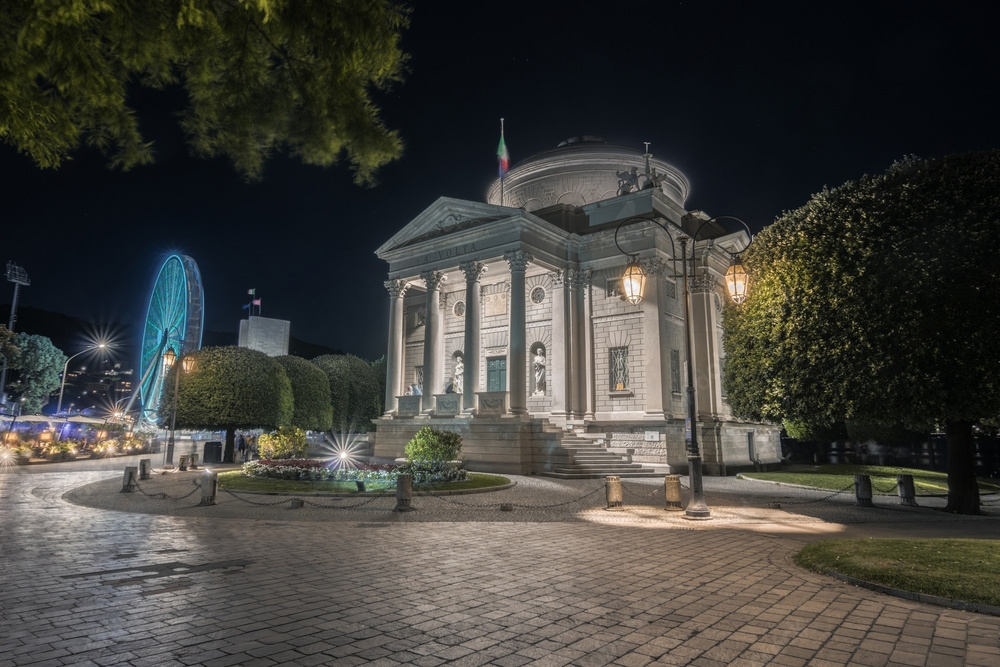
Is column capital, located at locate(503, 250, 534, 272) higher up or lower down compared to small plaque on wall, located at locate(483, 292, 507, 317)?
higher up

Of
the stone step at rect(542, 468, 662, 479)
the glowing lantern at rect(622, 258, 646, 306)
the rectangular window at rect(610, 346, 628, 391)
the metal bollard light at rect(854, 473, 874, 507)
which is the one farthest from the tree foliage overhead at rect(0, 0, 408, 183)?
the rectangular window at rect(610, 346, 628, 391)

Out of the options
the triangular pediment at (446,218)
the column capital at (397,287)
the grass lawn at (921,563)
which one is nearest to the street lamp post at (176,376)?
the column capital at (397,287)

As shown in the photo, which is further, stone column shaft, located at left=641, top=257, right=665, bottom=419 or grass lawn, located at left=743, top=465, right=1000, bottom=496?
stone column shaft, located at left=641, top=257, right=665, bottom=419

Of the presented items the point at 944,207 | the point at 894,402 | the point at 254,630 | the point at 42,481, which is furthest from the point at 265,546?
the point at 42,481

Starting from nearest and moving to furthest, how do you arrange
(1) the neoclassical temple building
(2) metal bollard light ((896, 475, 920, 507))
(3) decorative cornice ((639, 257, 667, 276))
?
(2) metal bollard light ((896, 475, 920, 507)), (1) the neoclassical temple building, (3) decorative cornice ((639, 257, 667, 276))

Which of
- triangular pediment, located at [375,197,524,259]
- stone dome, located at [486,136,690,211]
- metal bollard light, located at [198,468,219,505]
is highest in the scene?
stone dome, located at [486,136,690,211]

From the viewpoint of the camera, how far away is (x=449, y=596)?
684 centimetres

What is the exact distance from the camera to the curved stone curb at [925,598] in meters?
6.30

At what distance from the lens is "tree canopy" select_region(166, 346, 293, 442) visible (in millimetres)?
34406

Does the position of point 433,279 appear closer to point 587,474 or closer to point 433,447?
point 433,447

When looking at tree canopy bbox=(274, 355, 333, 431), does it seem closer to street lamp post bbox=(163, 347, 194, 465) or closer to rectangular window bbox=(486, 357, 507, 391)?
street lamp post bbox=(163, 347, 194, 465)

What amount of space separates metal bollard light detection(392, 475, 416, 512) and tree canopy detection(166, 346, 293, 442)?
23.1 metres

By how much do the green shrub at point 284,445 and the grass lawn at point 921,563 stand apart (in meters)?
22.6

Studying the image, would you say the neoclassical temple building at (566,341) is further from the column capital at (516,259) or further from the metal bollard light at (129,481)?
the metal bollard light at (129,481)
